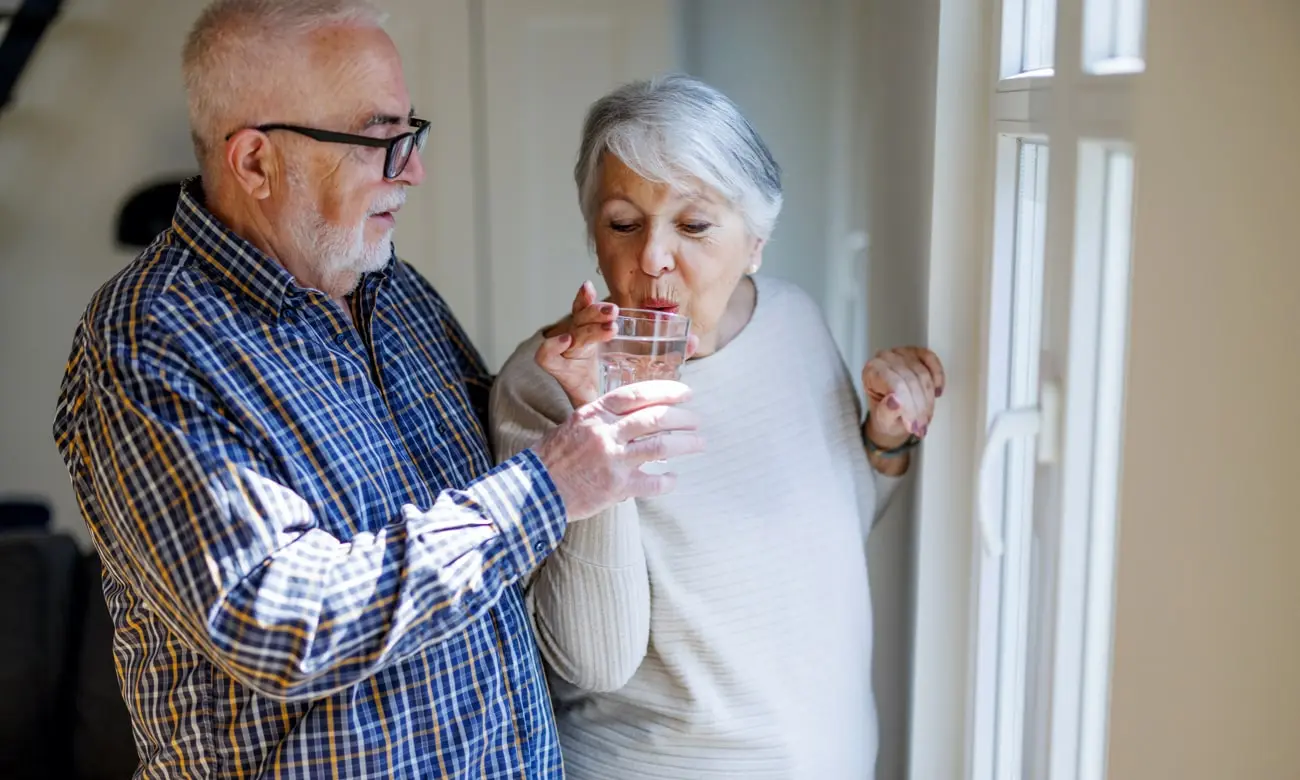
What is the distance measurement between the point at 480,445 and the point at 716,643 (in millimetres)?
385

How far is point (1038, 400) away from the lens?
124 cm

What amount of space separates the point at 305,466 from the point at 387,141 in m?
0.39

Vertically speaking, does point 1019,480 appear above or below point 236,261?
below

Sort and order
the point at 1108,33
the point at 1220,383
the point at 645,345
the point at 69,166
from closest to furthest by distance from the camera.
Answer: the point at 1220,383 < the point at 1108,33 < the point at 645,345 < the point at 69,166

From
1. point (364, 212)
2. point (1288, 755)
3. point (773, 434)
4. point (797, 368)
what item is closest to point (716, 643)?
point (773, 434)

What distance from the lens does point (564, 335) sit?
4.59ft

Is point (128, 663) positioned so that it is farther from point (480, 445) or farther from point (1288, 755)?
point (1288, 755)

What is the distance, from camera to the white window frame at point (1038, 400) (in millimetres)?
1069

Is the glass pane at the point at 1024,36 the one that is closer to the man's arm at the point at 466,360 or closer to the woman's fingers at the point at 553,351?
the woman's fingers at the point at 553,351

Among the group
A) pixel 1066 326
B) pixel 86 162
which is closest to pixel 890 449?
pixel 1066 326

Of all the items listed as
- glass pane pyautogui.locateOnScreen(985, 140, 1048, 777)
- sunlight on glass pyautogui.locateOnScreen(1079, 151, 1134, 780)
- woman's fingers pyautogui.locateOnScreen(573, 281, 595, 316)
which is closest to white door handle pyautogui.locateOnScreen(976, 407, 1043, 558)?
sunlight on glass pyautogui.locateOnScreen(1079, 151, 1134, 780)

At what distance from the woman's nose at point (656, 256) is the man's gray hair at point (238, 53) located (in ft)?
1.42

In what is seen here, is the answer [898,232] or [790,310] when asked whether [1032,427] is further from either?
[898,232]

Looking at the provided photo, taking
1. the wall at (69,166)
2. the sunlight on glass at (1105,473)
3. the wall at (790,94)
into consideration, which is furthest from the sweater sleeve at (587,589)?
the wall at (69,166)
